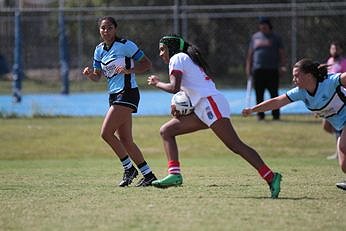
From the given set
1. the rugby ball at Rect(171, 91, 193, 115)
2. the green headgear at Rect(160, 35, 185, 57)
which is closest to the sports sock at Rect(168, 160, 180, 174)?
the rugby ball at Rect(171, 91, 193, 115)

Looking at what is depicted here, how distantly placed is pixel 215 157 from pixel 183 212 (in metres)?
9.70

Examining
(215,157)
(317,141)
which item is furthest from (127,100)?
(317,141)

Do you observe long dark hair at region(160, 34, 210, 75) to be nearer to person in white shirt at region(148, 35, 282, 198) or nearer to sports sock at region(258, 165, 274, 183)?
person in white shirt at region(148, 35, 282, 198)

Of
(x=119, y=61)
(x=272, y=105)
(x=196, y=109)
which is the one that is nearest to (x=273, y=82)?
(x=119, y=61)

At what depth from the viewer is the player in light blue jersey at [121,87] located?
11.7 metres

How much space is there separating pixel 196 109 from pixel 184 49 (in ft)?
2.44

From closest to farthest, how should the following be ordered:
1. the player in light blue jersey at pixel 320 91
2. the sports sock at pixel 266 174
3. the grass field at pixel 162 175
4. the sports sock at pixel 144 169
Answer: the grass field at pixel 162 175 < the sports sock at pixel 266 174 < the player in light blue jersey at pixel 320 91 < the sports sock at pixel 144 169

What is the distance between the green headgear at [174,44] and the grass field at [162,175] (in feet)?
5.43

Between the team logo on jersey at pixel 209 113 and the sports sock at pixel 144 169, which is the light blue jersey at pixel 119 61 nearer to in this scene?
the sports sock at pixel 144 169

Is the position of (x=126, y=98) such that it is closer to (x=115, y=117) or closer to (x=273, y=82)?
(x=115, y=117)

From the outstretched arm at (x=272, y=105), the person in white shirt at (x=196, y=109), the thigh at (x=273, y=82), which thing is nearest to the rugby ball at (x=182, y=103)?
the person in white shirt at (x=196, y=109)

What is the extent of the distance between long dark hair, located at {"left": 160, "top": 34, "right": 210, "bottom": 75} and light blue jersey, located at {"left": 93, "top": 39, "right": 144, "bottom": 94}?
1073mm

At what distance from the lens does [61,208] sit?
380 inches

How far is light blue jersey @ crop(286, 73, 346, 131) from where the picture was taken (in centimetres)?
1045
